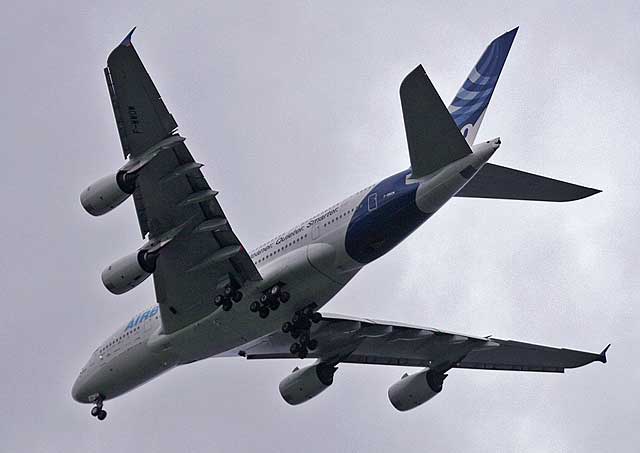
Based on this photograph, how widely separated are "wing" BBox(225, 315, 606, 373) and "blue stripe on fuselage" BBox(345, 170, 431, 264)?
515 cm

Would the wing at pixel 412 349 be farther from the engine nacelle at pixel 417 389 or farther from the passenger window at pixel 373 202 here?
the passenger window at pixel 373 202

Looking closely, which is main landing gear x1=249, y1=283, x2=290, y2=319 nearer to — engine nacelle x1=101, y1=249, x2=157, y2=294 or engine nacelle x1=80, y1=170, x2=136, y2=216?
engine nacelle x1=101, y1=249, x2=157, y2=294


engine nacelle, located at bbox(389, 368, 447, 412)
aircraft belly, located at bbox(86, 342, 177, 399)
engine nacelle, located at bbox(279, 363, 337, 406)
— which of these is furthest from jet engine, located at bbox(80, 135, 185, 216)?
engine nacelle, located at bbox(389, 368, 447, 412)

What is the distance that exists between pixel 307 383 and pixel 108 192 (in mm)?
10767

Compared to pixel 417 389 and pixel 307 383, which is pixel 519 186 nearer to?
pixel 417 389

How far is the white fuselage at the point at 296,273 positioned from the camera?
100ft

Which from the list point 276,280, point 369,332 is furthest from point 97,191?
point 369,332

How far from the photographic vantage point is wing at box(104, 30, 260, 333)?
29.2 meters

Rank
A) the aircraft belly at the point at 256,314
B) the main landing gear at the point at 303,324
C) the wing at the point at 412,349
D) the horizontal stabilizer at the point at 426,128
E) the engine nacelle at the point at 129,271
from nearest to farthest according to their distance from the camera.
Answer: the horizontal stabilizer at the point at 426,128 < the engine nacelle at the point at 129,271 < the aircraft belly at the point at 256,314 < the main landing gear at the point at 303,324 < the wing at the point at 412,349

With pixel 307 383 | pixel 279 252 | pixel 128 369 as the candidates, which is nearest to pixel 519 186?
pixel 279 252

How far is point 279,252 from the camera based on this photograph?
33531mm

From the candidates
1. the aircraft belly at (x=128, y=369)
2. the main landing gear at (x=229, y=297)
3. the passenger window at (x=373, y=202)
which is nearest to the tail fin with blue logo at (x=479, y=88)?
the passenger window at (x=373, y=202)

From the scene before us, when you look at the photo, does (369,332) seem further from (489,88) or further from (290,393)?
(489,88)

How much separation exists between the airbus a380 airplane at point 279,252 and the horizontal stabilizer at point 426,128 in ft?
0.09
